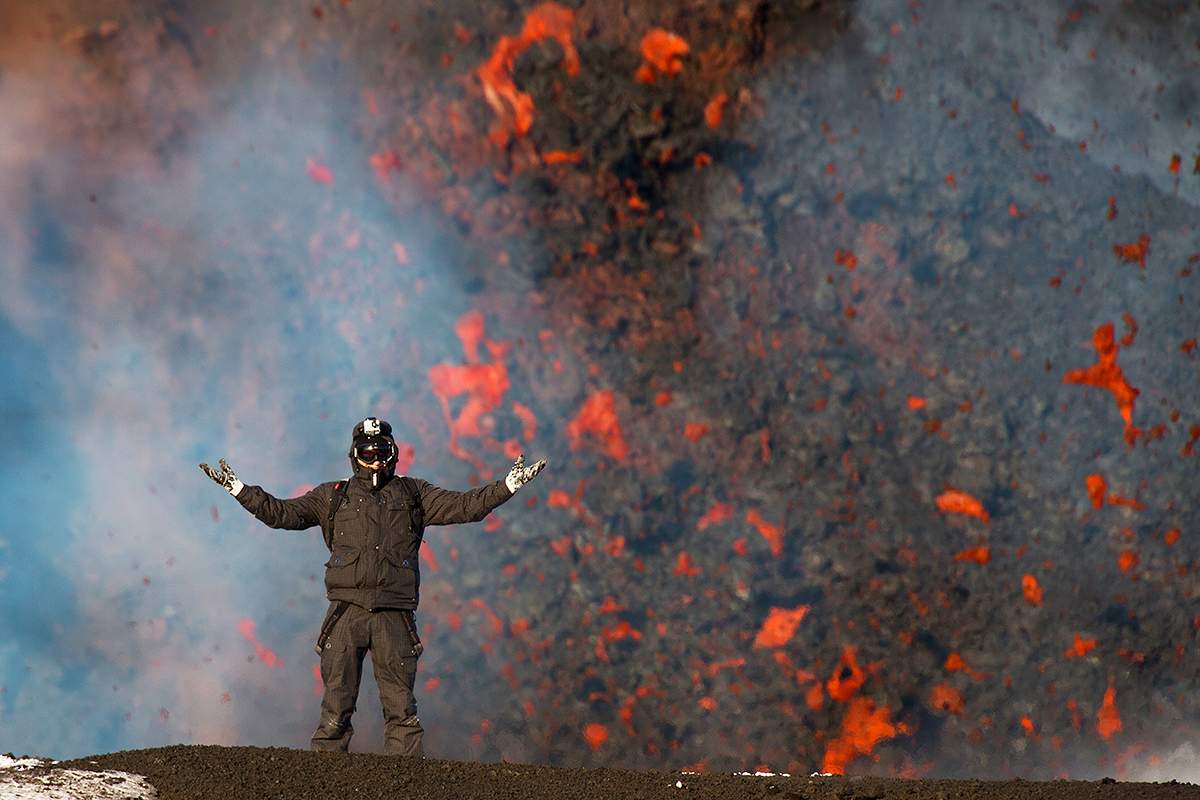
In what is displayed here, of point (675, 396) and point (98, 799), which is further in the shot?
point (675, 396)

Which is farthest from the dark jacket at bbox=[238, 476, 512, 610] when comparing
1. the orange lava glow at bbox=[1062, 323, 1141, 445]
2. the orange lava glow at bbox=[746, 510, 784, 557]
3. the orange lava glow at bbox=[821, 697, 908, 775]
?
the orange lava glow at bbox=[1062, 323, 1141, 445]

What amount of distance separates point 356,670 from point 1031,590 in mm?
7626

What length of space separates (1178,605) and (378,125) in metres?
9.32

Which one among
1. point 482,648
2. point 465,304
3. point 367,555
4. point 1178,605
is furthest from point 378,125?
point 1178,605

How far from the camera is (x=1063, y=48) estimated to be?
14336 mm

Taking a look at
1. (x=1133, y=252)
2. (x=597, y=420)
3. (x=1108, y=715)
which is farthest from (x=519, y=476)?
(x=1133, y=252)

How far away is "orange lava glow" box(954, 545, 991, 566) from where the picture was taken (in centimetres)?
1425

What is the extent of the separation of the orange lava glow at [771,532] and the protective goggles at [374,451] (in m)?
5.80

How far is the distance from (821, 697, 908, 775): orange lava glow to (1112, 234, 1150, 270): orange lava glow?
5041 mm

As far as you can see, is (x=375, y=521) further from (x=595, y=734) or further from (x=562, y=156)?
(x=562, y=156)

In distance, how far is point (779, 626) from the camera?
14.3 m

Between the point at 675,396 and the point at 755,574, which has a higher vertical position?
the point at 675,396

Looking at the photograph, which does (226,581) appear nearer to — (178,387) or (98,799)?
(178,387)

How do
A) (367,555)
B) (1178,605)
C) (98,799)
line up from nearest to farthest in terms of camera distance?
(98,799)
(367,555)
(1178,605)
